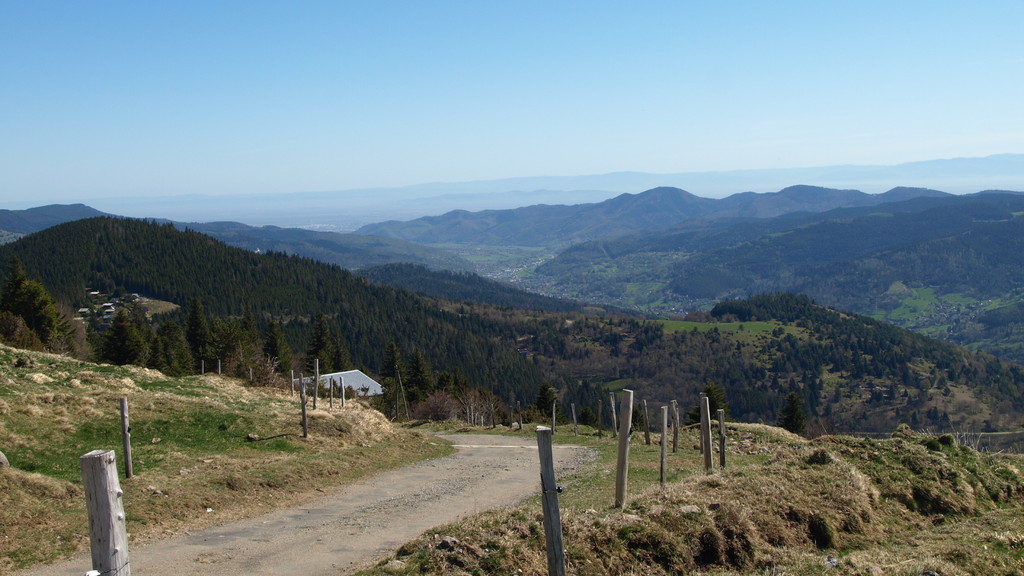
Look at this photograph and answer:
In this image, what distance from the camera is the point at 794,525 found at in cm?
1121

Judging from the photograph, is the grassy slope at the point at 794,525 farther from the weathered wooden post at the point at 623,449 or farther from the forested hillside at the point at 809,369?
the forested hillside at the point at 809,369

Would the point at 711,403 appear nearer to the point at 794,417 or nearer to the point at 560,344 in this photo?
the point at 794,417

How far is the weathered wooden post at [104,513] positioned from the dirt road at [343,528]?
17.9ft

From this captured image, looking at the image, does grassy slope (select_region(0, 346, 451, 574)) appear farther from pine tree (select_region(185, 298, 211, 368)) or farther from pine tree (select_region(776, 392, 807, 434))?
pine tree (select_region(185, 298, 211, 368))

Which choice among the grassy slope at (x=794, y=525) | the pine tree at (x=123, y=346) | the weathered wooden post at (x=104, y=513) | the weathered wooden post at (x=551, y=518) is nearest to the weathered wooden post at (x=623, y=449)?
the grassy slope at (x=794, y=525)

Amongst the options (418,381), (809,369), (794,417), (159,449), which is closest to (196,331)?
(418,381)

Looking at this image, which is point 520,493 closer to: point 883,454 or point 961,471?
point 883,454

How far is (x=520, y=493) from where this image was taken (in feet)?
55.4

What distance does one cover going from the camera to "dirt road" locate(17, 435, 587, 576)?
1049cm

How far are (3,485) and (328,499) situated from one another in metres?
6.36

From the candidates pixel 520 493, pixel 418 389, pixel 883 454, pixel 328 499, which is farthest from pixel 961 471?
pixel 418 389

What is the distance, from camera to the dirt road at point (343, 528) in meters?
10.5

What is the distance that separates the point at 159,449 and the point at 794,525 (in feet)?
50.0


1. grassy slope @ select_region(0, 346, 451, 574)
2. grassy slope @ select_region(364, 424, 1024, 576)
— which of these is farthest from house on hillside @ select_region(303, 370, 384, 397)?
grassy slope @ select_region(364, 424, 1024, 576)
